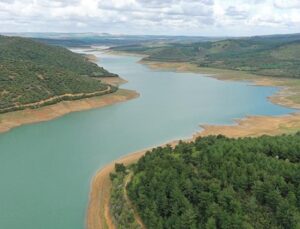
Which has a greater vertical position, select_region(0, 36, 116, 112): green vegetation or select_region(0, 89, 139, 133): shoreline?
select_region(0, 36, 116, 112): green vegetation

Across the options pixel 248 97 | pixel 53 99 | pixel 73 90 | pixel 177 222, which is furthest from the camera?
pixel 248 97

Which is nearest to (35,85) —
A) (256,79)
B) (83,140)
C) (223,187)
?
(83,140)

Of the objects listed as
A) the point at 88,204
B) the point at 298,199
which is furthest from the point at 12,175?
the point at 298,199

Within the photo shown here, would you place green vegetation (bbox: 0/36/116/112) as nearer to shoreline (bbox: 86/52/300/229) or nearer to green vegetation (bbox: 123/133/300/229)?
shoreline (bbox: 86/52/300/229)

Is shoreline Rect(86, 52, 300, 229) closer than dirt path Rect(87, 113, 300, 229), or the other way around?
dirt path Rect(87, 113, 300, 229)

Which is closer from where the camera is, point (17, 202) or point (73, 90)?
point (17, 202)

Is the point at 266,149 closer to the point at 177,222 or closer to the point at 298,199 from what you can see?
the point at 298,199

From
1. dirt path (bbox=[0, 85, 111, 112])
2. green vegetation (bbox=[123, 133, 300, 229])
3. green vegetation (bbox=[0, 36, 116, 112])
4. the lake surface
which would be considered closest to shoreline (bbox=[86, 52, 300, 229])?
the lake surface
